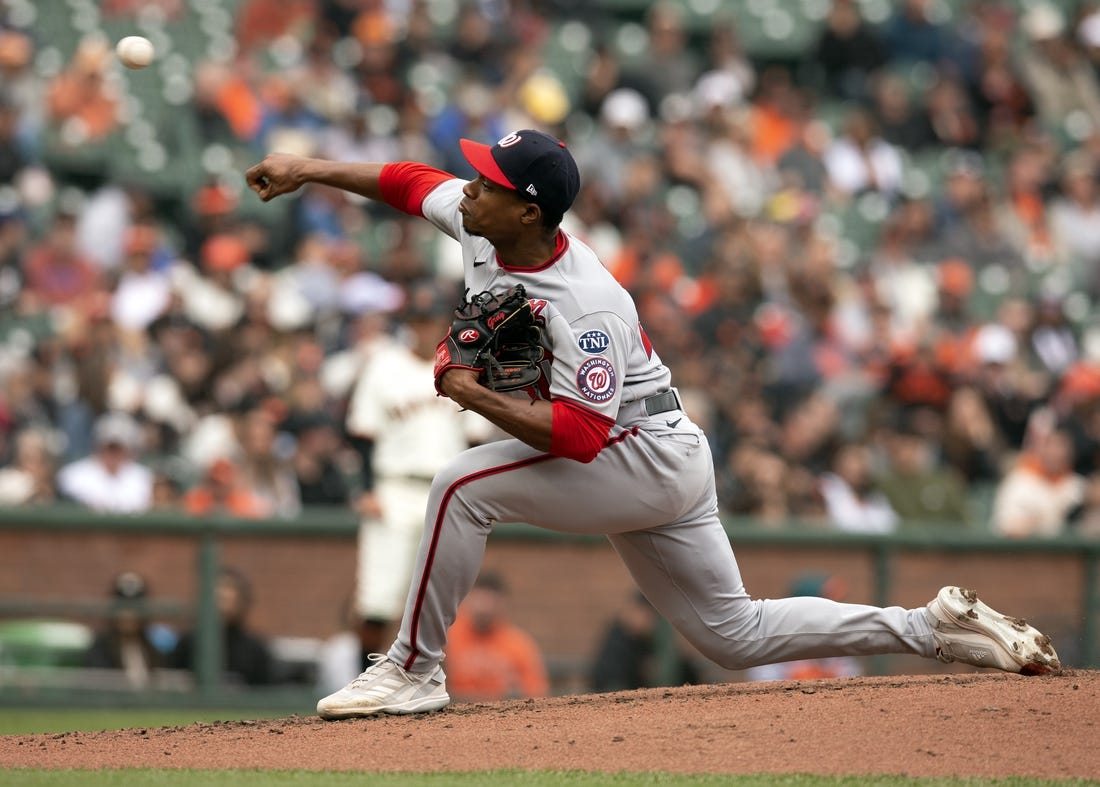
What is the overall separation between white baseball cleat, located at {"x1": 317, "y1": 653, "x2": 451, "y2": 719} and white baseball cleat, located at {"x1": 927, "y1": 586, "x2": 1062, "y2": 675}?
1605 millimetres

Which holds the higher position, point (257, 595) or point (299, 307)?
point (299, 307)

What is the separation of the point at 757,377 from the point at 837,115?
170 inches

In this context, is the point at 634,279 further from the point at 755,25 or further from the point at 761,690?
the point at 761,690

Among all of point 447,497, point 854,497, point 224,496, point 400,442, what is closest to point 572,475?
point 447,497

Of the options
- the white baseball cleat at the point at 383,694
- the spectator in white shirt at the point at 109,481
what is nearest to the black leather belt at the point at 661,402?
the white baseball cleat at the point at 383,694

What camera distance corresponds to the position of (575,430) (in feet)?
15.4

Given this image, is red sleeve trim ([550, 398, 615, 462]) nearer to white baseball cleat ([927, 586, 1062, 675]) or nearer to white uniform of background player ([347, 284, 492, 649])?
white baseball cleat ([927, 586, 1062, 675])

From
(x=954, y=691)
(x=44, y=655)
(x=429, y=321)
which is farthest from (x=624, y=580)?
(x=954, y=691)

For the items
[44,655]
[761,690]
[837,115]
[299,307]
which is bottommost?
[44,655]

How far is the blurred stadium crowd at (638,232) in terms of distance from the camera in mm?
10195

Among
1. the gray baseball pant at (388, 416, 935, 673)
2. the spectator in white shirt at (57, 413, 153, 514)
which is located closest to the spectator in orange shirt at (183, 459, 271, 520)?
the spectator in white shirt at (57, 413, 153, 514)

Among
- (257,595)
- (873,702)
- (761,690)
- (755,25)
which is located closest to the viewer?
(873,702)

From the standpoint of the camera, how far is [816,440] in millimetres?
10781

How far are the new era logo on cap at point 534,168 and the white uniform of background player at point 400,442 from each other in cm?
339
